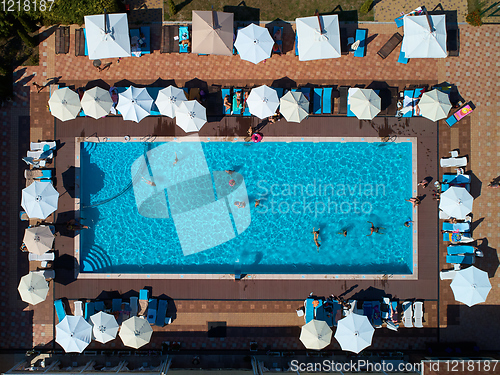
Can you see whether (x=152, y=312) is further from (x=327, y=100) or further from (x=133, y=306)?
(x=327, y=100)

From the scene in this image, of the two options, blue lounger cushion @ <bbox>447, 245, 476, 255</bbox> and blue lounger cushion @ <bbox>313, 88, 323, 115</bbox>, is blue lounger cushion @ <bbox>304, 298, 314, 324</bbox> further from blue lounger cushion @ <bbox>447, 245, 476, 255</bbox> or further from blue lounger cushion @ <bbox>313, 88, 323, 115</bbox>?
blue lounger cushion @ <bbox>313, 88, 323, 115</bbox>

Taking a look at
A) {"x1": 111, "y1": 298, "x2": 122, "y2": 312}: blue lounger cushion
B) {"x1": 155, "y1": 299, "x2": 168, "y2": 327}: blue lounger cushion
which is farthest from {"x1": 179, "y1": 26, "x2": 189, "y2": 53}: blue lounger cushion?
{"x1": 111, "y1": 298, "x2": 122, "y2": 312}: blue lounger cushion

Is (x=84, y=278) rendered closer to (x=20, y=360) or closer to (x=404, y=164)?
(x=20, y=360)

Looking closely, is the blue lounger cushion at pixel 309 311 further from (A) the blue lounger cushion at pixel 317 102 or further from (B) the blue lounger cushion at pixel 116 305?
(A) the blue lounger cushion at pixel 317 102

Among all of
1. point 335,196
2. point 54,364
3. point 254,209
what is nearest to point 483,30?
point 335,196

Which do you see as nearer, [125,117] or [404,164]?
[125,117]

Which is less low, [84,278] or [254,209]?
[254,209]
